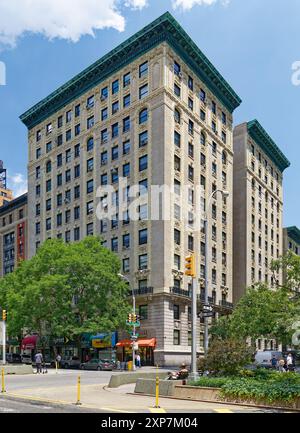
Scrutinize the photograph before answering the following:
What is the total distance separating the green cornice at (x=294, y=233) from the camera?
9747 cm

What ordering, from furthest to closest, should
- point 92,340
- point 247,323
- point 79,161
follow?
point 79,161 < point 92,340 < point 247,323

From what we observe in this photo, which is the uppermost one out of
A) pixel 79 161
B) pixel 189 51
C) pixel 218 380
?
pixel 189 51

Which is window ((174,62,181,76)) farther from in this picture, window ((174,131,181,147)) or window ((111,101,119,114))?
window ((111,101,119,114))

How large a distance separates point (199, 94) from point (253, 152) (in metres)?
18.9

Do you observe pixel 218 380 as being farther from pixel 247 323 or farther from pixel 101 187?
pixel 101 187

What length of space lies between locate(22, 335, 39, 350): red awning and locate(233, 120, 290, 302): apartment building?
1085 inches

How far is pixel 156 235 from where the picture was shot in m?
54.9

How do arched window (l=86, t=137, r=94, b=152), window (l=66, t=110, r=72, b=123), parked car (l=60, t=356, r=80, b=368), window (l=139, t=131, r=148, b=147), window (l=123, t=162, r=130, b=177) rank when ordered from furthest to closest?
window (l=66, t=110, r=72, b=123), arched window (l=86, t=137, r=94, b=152), window (l=123, t=162, r=130, b=177), window (l=139, t=131, r=148, b=147), parked car (l=60, t=356, r=80, b=368)

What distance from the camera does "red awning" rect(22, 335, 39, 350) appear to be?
213ft

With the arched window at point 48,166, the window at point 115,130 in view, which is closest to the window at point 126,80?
the window at point 115,130

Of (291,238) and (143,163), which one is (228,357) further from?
(291,238)

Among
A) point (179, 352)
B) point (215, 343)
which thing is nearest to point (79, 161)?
point (179, 352)

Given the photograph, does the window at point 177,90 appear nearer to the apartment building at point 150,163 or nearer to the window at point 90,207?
the apartment building at point 150,163

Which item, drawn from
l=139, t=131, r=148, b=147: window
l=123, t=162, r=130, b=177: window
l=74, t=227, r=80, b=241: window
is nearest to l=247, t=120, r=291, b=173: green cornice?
l=139, t=131, r=148, b=147: window
